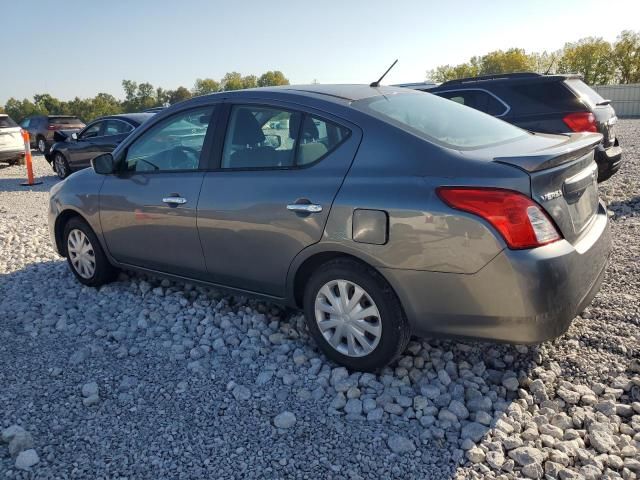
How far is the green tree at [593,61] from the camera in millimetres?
54656

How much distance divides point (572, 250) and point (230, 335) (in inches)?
91.5

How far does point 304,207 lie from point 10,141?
48.4ft

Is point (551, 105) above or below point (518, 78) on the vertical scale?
below

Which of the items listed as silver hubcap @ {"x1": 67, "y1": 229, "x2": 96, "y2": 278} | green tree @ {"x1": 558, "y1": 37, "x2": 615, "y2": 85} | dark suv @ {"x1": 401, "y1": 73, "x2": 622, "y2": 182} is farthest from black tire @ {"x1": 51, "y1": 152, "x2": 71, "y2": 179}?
green tree @ {"x1": 558, "y1": 37, "x2": 615, "y2": 85}

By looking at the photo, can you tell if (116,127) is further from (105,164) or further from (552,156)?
(552,156)

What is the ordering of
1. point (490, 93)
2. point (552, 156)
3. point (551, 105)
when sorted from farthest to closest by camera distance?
point (490, 93) < point (551, 105) < point (552, 156)

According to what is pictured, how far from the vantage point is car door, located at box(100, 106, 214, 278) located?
402 centimetres

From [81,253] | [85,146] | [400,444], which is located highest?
[85,146]

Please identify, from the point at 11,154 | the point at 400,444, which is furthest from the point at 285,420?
the point at 11,154

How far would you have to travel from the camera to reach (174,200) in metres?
4.05

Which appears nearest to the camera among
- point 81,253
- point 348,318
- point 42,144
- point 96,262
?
point 348,318

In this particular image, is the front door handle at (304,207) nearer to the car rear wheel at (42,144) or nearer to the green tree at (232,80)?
the car rear wheel at (42,144)

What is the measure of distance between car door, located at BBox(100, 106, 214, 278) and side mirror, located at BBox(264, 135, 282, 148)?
0.51 meters

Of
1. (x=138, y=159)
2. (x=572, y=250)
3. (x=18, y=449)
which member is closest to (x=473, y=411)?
(x=572, y=250)
